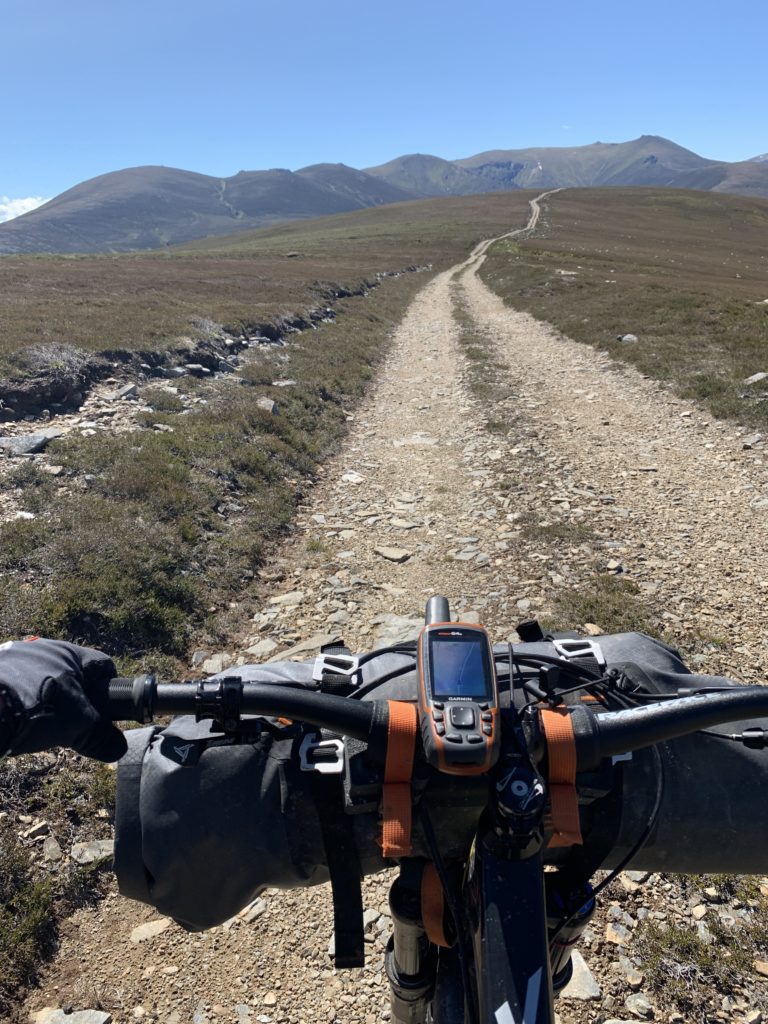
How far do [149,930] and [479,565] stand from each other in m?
5.32

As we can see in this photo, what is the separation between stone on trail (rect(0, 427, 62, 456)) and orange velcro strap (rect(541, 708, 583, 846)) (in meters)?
11.0

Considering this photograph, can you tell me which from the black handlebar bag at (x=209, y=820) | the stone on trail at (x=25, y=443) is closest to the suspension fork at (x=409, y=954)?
the black handlebar bag at (x=209, y=820)

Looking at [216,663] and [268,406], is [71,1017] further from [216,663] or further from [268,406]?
[268,406]

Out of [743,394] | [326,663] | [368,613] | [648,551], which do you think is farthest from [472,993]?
[743,394]

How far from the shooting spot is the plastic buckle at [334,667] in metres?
2.04

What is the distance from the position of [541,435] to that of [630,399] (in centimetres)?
378

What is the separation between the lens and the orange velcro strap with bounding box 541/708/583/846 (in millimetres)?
1604

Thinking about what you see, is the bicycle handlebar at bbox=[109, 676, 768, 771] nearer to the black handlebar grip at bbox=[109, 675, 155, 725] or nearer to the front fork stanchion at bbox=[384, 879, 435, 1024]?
the black handlebar grip at bbox=[109, 675, 155, 725]

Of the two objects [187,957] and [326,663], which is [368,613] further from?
[326,663]

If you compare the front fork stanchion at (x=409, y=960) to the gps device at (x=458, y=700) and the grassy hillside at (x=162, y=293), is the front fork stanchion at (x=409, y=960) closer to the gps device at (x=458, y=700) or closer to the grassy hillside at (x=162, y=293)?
the gps device at (x=458, y=700)

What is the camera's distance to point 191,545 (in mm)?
8141

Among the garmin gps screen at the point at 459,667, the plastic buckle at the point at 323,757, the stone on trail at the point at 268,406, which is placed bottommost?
the stone on trail at the point at 268,406

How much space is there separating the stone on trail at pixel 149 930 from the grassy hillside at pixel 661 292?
12.8 m

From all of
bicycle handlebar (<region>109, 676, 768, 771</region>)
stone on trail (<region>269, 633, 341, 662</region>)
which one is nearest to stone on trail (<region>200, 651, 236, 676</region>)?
stone on trail (<region>269, 633, 341, 662</region>)
